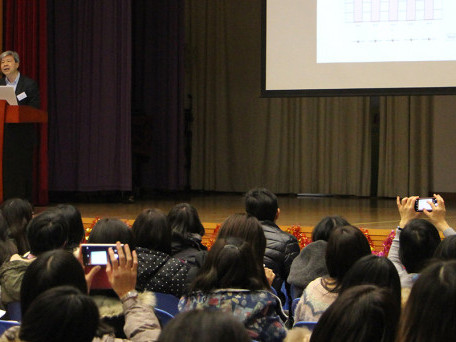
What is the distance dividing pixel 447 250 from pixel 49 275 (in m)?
1.25

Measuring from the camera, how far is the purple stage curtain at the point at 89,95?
704cm

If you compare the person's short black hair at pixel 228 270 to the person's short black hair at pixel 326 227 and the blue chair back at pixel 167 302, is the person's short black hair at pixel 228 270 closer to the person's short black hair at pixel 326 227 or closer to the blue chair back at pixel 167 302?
the blue chair back at pixel 167 302

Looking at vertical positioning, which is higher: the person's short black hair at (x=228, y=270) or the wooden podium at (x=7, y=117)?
the wooden podium at (x=7, y=117)

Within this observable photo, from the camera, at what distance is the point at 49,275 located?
5.23ft

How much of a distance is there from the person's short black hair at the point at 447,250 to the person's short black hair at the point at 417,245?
190 mm

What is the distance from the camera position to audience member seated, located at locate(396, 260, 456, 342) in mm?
1221

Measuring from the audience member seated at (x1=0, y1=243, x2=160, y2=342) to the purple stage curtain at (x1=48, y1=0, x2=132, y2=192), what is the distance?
16.9 ft

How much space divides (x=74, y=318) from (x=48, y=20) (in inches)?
260

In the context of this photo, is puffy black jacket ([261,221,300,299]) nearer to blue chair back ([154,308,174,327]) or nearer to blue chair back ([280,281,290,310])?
blue chair back ([280,281,290,310])

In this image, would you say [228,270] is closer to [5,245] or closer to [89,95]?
[5,245]

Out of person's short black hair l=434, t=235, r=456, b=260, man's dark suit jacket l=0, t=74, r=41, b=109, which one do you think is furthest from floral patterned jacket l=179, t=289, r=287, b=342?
man's dark suit jacket l=0, t=74, r=41, b=109

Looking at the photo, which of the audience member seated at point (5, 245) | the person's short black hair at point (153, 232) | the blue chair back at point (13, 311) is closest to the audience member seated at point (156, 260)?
the person's short black hair at point (153, 232)

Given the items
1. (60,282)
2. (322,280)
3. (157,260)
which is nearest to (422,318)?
(60,282)

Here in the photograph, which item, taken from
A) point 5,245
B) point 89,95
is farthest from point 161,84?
point 5,245
